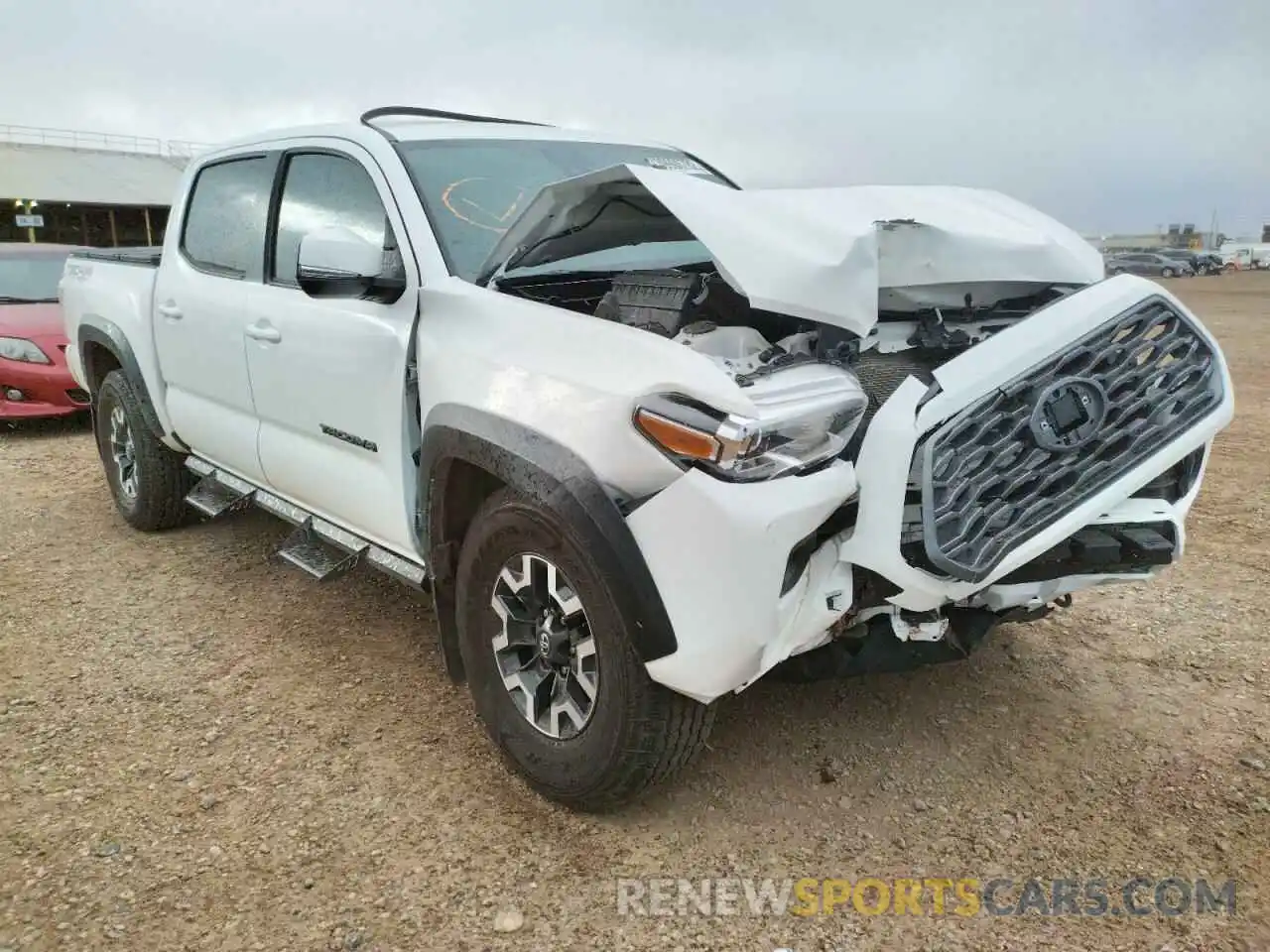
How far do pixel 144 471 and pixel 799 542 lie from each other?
4.07m

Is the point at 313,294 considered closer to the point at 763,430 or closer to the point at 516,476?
the point at 516,476

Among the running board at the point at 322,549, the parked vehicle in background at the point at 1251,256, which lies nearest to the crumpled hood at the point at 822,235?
the running board at the point at 322,549

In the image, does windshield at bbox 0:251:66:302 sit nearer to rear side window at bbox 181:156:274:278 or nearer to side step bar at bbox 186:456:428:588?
rear side window at bbox 181:156:274:278

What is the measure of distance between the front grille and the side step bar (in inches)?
65.6

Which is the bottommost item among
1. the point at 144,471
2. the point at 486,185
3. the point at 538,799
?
the point at 538,799

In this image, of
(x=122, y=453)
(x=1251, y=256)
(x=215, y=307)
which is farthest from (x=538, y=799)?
(x=1251, y=256)

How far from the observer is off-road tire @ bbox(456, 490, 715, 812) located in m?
2.38

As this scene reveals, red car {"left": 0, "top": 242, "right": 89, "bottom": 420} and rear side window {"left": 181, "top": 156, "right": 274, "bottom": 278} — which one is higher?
rear side window {"left": 181, "top": 156, "right": 274, "bottom": 278}

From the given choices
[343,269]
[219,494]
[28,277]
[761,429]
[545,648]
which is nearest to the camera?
[761,429]

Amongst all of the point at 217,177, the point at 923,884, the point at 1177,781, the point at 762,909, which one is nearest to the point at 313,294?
the point at 217,177

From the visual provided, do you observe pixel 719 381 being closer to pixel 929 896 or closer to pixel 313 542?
pixel 929 896

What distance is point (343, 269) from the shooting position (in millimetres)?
2896

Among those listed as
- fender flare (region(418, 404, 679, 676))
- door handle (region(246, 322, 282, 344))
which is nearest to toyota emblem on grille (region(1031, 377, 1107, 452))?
fender flare (region(418, 404, 679, 676))

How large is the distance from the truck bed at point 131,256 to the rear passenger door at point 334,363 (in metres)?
1.40
